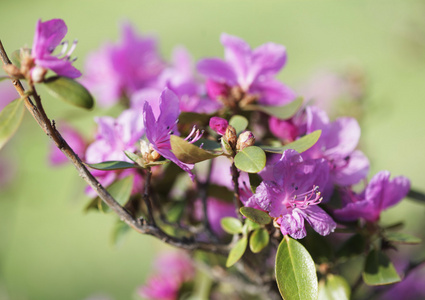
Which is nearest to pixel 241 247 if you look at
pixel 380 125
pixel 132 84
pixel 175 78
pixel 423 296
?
pixel 175 78

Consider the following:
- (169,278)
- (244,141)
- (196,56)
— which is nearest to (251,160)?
(244,141)

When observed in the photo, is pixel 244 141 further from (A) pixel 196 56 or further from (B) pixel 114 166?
(A) pixel 196 56

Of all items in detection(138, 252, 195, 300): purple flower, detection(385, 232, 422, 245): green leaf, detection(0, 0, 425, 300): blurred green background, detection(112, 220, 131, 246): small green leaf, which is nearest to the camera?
detection(385, 232, 422, 245): green leaf

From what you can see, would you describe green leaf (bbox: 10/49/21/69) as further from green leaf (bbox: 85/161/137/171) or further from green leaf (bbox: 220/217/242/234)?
green leaf (bbox: 220/217/242/234)

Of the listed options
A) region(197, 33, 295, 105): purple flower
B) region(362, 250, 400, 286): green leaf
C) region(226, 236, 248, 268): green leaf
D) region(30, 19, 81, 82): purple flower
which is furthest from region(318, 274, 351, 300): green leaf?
region(30, 19, 81, 82): purple flower

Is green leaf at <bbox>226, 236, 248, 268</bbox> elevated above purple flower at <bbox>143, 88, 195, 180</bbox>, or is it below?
below

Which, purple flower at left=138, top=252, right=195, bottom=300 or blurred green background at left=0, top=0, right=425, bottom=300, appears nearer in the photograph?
purple flower at left=138, top=252, right=195, bottom=300
